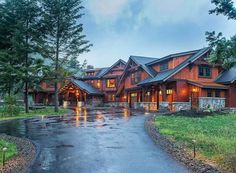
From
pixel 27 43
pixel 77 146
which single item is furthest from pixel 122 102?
pixel 77 146

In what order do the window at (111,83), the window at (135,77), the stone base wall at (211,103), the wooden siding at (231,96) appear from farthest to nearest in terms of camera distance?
1. the window at (111,83)
2. the window at (135,77)
3. the wooden siding at (231,96)
4. the stone base wall at (211,103)

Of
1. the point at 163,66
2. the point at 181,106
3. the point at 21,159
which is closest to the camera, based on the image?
the point at 21,159

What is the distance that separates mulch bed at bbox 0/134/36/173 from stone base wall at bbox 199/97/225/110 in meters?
23.4

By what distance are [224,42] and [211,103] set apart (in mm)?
26466

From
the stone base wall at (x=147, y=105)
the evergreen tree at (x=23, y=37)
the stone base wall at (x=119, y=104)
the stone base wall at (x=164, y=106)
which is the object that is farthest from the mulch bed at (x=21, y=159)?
the stone base wall at (x=119, y=104)

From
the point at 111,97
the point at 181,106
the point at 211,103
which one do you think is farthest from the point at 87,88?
the point at 211,103

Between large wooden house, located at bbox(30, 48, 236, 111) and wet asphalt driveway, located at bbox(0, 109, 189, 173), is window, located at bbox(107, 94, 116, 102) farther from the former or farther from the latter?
wet asphalt driveway, located at bbox(0, 109, 189, 173)

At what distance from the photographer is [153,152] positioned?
11156mm

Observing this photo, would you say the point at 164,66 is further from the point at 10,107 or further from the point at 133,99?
the point at 10,107

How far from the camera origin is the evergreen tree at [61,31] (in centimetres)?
3484

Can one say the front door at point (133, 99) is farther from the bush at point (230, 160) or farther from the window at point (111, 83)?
the bush at point (230, 160)

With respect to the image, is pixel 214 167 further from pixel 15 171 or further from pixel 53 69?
pixel 53 69

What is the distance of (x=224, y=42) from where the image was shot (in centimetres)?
800

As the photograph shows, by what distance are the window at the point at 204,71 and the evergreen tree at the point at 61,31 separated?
1474 centimetres
